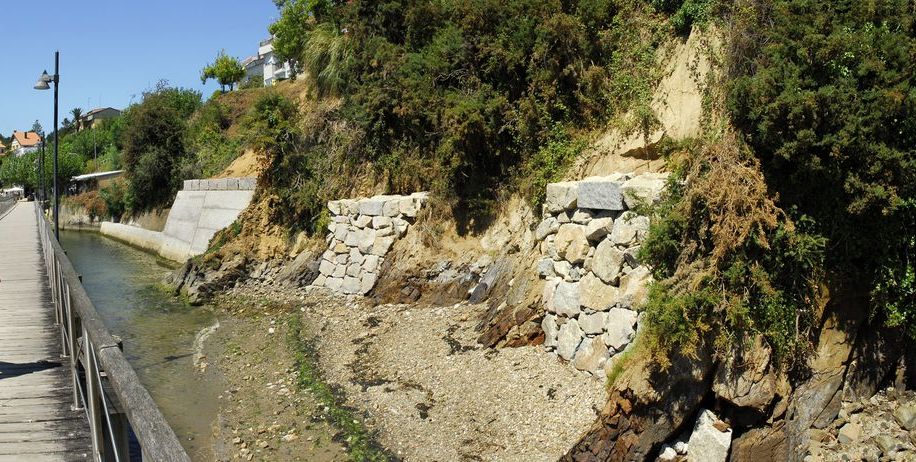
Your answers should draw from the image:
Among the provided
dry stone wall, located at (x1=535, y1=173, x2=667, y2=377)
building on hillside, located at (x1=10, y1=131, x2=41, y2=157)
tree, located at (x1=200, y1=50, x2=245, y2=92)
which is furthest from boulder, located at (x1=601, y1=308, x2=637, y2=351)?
building on hillside, located at (x1=10, y1=131, x2=41, y2=157)

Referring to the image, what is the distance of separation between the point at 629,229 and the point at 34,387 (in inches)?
298

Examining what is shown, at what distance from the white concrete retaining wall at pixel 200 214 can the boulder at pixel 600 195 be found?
16118 millimetres

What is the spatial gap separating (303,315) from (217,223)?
11101 millimetres

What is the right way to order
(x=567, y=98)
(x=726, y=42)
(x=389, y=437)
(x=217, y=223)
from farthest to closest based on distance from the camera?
(x=217, y=223)
(x=567, y=98)
(x=726, y=42)
(x=389, y=437)

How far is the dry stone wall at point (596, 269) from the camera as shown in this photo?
10.0 metres

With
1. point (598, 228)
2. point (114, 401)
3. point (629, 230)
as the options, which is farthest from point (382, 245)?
point (114, 401)

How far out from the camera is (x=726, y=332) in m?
8.54

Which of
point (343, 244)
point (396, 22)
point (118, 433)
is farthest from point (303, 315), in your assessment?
point (118, 433)

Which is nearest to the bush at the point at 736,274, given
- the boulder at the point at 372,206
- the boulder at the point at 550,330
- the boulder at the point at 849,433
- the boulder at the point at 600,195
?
the boulder at the point at 849,433

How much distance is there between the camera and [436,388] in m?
11.3

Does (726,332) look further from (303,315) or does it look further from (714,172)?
(303,315)

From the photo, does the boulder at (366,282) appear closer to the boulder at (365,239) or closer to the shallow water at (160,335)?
the boulder at (365,239)

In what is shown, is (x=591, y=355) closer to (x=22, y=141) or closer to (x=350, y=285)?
(x=350, y=285)

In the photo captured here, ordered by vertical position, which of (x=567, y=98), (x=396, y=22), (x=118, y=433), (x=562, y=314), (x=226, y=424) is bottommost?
(x=226, y=424)
